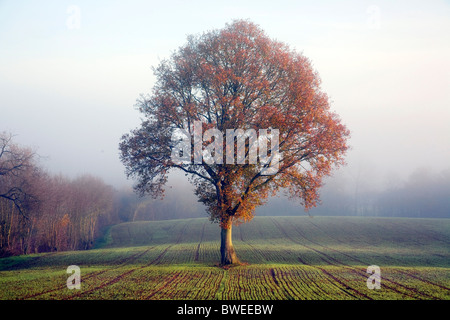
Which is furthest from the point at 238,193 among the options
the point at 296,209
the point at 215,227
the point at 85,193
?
the point at 296,209

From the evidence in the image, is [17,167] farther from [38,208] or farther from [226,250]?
[226,250]

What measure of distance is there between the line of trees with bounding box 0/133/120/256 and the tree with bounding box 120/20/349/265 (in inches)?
949

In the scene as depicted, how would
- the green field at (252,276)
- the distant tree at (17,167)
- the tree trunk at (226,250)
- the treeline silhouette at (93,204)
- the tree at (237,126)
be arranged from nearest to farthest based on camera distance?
the green field at (252,276)
the tree at (237,126)
the tree trunk at (226,250)
the distant tree at (17,167)
the treeline silhouette at (93,204)

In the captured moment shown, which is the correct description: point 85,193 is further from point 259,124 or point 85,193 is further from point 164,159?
point 259,124

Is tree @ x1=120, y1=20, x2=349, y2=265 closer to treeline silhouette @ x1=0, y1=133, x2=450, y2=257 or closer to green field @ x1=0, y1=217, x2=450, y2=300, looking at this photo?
treeline silhouette @ x1=0, y1=133, x2=450, y2=257

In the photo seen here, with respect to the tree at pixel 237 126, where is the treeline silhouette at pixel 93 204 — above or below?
below

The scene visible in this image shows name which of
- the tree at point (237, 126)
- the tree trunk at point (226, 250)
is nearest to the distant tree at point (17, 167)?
the tree at point (237, 126)

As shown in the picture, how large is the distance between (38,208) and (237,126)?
34.6 meters

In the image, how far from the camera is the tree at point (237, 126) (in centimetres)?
2295

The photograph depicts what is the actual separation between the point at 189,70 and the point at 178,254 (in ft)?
82.4

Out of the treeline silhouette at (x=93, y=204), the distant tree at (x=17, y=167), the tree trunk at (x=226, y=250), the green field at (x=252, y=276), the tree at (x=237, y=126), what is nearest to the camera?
the green field at (x=252, y=276)

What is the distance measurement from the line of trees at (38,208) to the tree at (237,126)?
24099mm

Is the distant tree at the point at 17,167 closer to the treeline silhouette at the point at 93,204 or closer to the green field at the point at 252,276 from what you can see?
the treeline silhouette at the point at 93,204

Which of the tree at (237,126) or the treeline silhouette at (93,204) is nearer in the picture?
the tree at (237,126)
